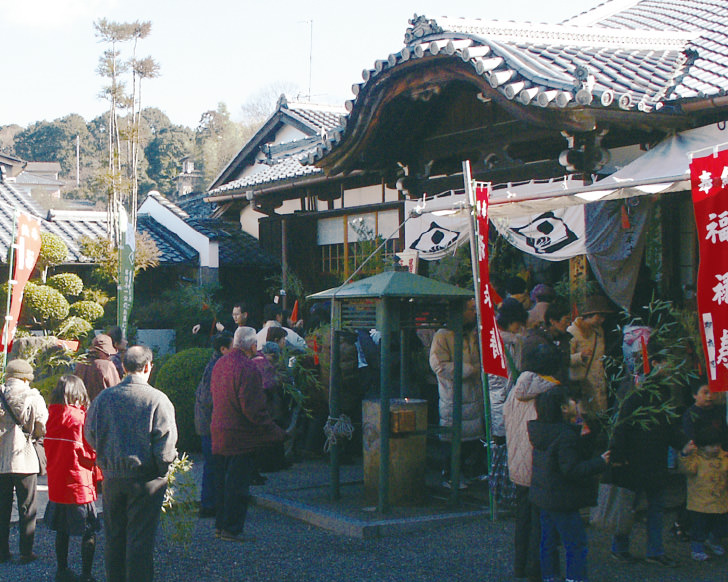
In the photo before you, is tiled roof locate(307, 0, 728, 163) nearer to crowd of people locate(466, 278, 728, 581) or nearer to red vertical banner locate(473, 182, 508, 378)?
red vertical banner locate(473, 182, 508, 378)

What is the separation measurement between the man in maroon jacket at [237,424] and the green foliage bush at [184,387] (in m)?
4.14

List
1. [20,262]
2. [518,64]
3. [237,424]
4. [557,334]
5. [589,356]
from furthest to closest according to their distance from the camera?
[20,262], [518,64], [589,356], [557,334], [237,424]

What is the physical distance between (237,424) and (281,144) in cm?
1348

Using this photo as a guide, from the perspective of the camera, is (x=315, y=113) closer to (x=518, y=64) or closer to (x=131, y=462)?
(x=518, y=64)

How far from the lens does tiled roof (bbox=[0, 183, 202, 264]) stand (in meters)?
17.4

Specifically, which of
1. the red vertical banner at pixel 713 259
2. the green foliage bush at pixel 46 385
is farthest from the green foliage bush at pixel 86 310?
the red vertical banner at pixel 713 259

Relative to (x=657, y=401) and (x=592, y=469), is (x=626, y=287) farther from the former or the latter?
(x=592, y=469)

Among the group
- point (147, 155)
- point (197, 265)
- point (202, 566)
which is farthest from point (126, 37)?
point (147, 155)

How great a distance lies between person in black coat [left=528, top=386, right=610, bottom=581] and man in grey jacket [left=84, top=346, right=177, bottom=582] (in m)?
2.47

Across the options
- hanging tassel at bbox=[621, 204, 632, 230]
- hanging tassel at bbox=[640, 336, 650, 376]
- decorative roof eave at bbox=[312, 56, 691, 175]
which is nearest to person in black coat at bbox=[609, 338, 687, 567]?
hanging tassel at bbox=[640, 336, 650, 376]

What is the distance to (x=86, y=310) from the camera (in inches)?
579

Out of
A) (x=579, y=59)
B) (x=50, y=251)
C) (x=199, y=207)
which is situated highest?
(x=199, y=207)

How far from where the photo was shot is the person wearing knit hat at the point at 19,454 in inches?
262

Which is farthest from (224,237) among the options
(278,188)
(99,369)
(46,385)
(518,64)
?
(518,64)
